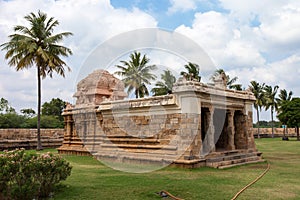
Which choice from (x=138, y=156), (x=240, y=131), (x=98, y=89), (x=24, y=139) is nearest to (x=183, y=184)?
(x=138, y=156)

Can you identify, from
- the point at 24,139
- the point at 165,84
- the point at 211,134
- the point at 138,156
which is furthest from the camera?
the point at 165,84

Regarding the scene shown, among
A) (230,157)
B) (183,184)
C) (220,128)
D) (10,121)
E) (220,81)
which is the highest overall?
(220,81)

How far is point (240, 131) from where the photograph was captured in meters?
14.0

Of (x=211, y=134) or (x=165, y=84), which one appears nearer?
(x=211, y=134)

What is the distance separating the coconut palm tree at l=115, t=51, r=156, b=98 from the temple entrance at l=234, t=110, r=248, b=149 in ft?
49.2

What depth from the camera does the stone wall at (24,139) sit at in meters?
21.0

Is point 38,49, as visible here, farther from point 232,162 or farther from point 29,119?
point 29,119

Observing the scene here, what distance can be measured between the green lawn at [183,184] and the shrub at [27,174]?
489mm

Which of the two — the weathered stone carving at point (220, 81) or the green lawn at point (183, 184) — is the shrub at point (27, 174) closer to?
the green lawn at point (183, 184)

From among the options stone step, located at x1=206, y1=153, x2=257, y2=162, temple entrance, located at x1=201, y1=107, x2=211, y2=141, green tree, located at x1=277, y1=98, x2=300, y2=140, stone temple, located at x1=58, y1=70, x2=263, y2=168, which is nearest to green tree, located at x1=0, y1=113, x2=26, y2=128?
stone temple, located at x1=58, y1=70, x2=263, y2=168

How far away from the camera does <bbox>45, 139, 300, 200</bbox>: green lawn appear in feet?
21.5

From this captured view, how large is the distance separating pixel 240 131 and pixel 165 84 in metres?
15.1

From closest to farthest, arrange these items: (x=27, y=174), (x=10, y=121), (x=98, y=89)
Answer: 1. (x=27, y=174)
2. (x=98, y=89)
3. (x=10, y=121)

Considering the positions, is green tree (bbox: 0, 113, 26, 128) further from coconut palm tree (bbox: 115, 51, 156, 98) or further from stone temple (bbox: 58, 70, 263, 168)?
stone temple (bbox: 58, 70, 263, 168)
